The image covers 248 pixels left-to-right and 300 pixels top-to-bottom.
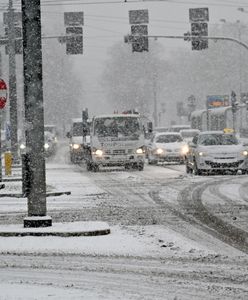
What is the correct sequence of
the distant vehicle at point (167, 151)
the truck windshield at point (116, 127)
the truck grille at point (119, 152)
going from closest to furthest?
the truck grille at point (119, 152) → the truck windshield at point (116, 127) → the distant vehicle at point (167, 151)

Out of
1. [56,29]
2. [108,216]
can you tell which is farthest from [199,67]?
[108,216]

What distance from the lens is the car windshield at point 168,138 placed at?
39906 mm

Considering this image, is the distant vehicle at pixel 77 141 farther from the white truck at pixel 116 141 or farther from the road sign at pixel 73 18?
the white truck at pixel 116 141

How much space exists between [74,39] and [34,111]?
894 inches

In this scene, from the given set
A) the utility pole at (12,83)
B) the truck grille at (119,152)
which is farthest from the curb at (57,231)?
the utility pole at (12,83)

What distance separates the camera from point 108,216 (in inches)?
608

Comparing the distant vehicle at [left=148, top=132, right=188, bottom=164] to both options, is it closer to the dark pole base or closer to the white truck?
the white truck

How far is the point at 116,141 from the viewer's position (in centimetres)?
3275

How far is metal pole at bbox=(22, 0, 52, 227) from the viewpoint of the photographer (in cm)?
1280

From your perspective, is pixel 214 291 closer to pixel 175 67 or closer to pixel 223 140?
pixel 223 140

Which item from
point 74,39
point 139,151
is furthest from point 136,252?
point 74,39

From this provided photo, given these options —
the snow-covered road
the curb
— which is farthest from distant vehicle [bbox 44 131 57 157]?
the curb

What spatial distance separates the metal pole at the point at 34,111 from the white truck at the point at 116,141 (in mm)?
19744

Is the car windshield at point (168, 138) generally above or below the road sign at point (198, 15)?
below
